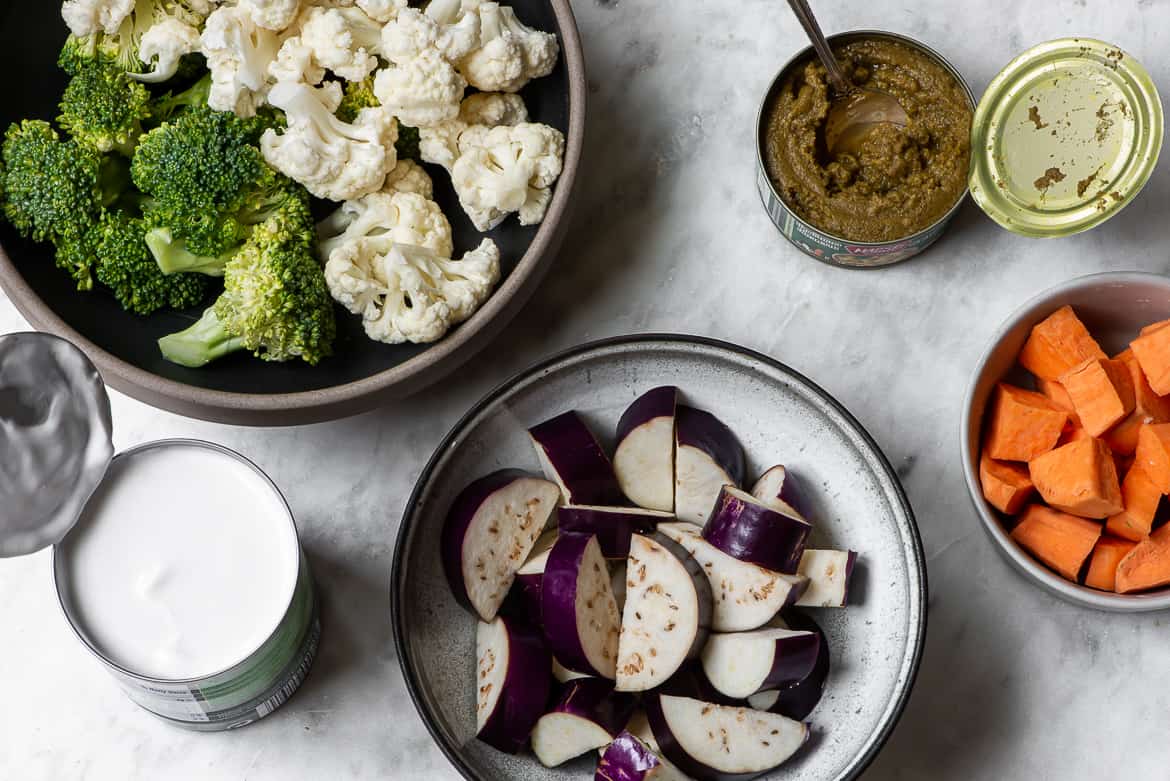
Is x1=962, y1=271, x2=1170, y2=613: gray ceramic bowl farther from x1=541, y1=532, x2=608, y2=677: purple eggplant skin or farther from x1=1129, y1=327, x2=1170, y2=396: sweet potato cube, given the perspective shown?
x1=541, y1=532, x2=608, y2=677: purple eggplant skin

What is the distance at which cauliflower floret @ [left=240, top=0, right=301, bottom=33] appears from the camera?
1464mm

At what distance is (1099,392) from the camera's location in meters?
1.52

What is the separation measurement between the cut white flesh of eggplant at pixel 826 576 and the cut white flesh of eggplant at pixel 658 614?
13 centimetres

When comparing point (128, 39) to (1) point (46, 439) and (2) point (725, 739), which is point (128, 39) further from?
(2) point (725, 739)

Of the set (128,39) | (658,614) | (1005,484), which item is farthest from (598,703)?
(128,39)

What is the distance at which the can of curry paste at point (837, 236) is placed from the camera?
5.15ft

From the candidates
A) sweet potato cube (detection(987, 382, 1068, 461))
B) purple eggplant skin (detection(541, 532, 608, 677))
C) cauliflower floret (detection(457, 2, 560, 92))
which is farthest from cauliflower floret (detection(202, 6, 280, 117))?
sweet potato cube (detection(987, 382, 1068, 461))

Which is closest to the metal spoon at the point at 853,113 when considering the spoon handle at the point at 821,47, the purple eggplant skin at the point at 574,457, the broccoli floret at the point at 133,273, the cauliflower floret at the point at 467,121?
the spoon handle at the point at 821,47

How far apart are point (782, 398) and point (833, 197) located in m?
0.31

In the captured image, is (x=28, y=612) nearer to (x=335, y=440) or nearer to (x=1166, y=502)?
(x=335, y=440)

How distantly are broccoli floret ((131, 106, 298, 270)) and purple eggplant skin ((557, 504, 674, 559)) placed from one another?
572mm

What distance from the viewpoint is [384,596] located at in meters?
1.66

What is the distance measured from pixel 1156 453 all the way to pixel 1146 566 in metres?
0.15

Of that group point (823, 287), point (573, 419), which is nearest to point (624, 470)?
point (573, 419)
